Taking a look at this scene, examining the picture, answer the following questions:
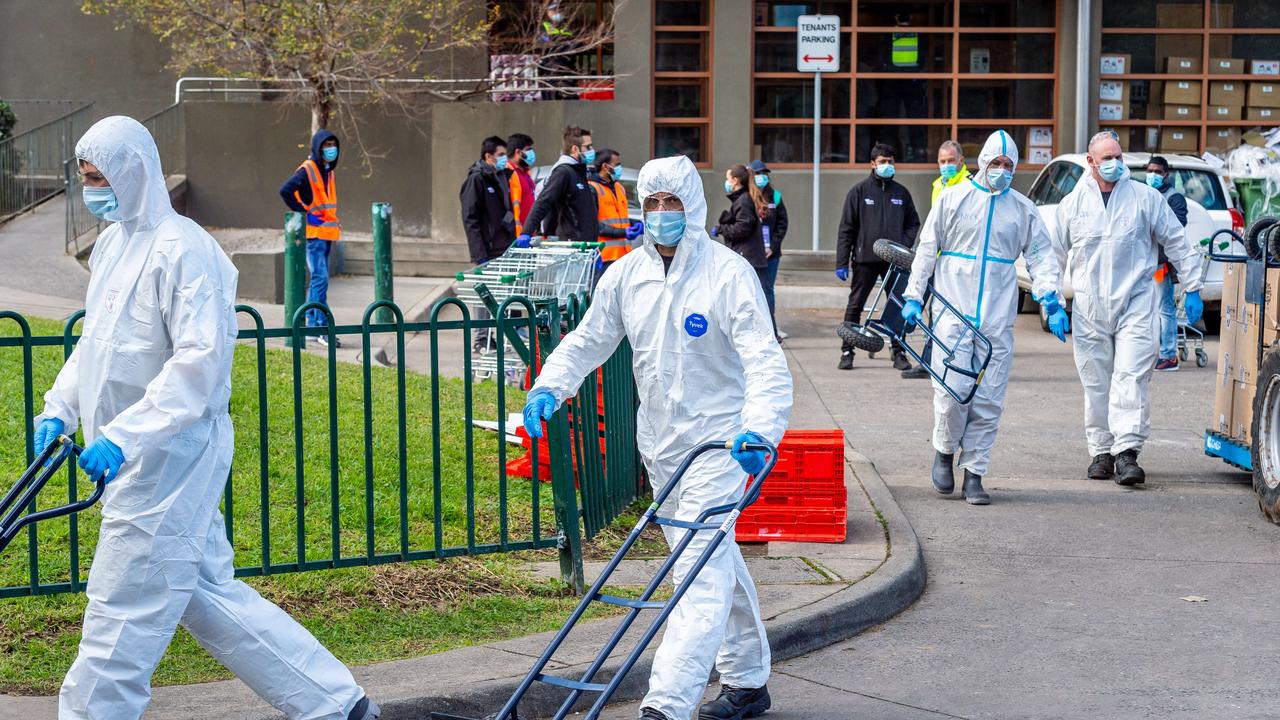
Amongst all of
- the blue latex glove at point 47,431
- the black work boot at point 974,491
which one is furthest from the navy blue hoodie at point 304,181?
the blue latex glove at point 47,431

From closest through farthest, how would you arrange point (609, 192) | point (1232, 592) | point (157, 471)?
point (157, 471), point (1232, 592), point (609, 192)

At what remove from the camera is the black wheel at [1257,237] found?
8.63m

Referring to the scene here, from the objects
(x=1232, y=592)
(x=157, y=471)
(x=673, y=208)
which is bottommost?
(x=1232, y=592)

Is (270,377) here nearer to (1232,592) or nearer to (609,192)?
(609,192)

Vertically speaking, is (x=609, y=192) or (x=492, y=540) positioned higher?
(x=609, y=192)

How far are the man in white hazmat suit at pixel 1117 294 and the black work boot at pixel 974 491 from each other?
0.99m

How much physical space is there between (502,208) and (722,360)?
366 inches

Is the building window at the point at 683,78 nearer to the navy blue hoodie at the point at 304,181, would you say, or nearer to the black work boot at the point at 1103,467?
the navy blue hoodie at the point at 304,181

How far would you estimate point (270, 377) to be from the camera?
34.4ft

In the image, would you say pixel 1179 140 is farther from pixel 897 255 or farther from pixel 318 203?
pixel 897 255

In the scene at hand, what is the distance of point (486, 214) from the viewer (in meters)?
14.0

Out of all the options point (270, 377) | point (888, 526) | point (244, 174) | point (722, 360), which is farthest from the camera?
point (244, 174)

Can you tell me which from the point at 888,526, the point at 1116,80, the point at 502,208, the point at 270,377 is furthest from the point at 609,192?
the point at 1116,80

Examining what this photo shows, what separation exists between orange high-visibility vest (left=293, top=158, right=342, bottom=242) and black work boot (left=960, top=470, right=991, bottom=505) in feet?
23.9
